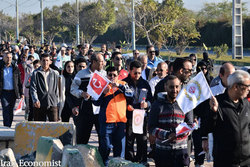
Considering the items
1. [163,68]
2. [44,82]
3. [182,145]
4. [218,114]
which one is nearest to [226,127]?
[218,114]

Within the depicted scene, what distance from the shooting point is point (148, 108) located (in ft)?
27.4

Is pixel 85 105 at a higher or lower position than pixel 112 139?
higher

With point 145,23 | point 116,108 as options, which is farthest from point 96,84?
point 145,23

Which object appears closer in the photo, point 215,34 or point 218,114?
point 218,114

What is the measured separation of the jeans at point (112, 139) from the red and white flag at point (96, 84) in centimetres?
48

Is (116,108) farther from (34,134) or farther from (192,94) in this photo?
(192,94)

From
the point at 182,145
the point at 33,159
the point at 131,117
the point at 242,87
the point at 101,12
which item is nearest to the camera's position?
the point at 242,87

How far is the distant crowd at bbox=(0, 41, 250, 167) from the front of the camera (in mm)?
5332

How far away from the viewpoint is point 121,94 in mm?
7895

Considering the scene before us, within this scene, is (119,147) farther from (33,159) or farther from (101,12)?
(101,12)

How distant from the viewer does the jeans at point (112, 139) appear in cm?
775

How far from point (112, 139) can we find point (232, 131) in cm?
294

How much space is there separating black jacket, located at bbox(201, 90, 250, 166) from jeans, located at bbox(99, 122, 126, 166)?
2.62m

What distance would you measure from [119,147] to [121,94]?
0.81 meters
